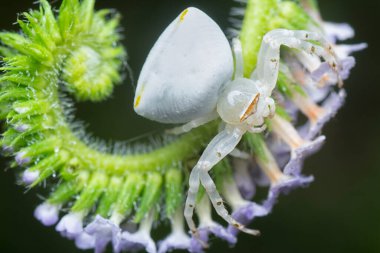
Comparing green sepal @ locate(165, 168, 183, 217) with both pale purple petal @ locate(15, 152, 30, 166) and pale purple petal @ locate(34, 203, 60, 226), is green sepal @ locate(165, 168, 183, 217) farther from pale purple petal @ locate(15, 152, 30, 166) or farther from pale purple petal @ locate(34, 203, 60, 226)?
pale purple petal @ locate(15, 152, 30, 166)

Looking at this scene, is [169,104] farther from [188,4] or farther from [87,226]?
[188,4]

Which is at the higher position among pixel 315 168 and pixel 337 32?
pixel 337 32

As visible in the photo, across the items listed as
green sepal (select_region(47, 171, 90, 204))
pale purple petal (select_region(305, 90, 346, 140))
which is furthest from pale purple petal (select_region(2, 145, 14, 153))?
pale purple petal (select_region(305, 90, 346, 140))

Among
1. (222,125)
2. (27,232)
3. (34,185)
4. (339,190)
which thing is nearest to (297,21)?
(222,125)

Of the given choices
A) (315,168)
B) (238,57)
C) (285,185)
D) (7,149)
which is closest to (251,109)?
(238,57)

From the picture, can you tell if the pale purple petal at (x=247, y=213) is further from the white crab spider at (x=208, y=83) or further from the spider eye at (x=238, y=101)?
the spider eye at (x=238, y=101)

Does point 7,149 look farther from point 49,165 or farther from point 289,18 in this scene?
point 289,18
